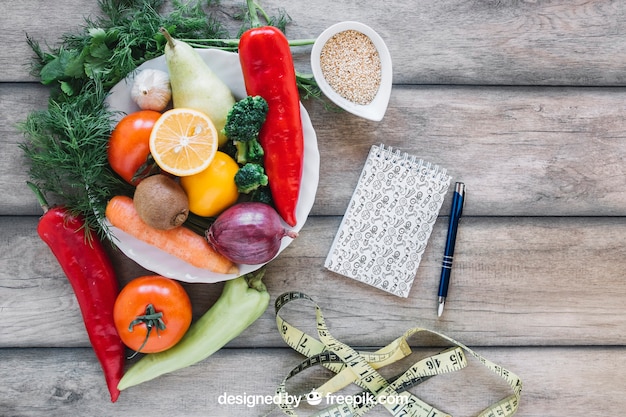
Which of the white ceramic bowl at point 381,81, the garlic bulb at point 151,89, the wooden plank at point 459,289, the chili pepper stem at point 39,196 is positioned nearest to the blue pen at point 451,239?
the wooden plank at point 459,289

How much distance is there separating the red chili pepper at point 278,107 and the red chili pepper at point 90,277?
476 mm

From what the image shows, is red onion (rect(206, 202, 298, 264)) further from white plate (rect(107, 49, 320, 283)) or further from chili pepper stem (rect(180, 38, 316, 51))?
chili pepper stem (rect(180, 38, 316, 51))

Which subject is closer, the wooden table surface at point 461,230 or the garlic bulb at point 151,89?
the garlic bulb at point 151,89

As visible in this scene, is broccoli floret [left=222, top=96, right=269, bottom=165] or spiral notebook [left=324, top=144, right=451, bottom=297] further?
spiral notebook [left=324, top=144, right=451, bottom=297]

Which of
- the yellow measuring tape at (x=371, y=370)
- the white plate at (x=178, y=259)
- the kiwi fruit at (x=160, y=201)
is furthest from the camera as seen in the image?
the yellow measuring tape at (x=371, y=370)

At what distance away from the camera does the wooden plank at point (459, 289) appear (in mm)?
1564

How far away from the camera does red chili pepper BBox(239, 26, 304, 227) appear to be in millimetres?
1391

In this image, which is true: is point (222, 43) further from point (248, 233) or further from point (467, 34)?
point (467, 34)

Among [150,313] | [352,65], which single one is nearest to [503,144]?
[352,65]

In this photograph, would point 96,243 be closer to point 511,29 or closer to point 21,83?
point 21,83

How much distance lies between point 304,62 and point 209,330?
28.9 inches

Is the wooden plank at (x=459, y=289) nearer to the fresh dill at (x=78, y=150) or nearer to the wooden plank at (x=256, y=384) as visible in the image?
the wooden plank at (x=256, y=384)

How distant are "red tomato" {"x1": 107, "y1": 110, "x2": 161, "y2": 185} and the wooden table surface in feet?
0.96

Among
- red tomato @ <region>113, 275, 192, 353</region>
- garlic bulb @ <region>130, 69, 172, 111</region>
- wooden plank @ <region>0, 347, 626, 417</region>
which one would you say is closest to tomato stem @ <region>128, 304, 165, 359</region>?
red tomato @ <region>113, 275, 192, 353</region>
